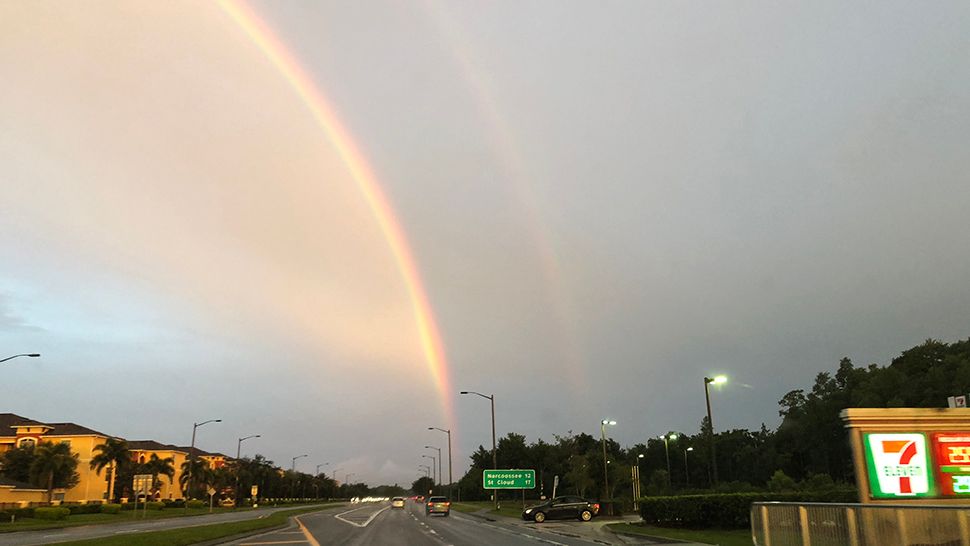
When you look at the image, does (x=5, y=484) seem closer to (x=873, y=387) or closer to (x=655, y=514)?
(x=655, y=514)

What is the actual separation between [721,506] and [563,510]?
20346mm

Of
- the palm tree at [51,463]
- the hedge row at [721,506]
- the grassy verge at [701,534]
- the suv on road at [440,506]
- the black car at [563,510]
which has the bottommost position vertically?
the suv on road at [440,506]

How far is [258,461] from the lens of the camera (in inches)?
5610

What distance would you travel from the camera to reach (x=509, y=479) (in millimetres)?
77250

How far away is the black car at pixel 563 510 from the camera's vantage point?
5038 centimetres

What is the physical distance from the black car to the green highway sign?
79.2ft

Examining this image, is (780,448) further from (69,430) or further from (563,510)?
Answer: (69,430)

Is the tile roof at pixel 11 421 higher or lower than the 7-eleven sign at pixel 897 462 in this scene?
higher

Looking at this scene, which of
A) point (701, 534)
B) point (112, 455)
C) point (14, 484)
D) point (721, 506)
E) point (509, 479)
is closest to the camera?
point (701, 534)

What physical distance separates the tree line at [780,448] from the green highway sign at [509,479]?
4271 mm

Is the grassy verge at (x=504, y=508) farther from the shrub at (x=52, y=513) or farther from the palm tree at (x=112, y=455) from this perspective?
the palm tree at (x=112, y=455)

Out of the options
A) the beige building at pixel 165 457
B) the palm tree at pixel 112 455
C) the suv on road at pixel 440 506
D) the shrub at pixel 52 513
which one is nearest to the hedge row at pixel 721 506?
the suv on road at pixel 440 506

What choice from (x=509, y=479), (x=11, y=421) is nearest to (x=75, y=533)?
(x=509, y=479)

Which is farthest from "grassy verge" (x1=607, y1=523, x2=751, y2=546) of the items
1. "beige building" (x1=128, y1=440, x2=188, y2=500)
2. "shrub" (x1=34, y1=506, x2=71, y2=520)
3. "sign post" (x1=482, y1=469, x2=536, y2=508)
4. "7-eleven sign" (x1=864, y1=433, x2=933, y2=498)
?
"beige building" (x1=128, y1=440, x2=188, y2=500)
